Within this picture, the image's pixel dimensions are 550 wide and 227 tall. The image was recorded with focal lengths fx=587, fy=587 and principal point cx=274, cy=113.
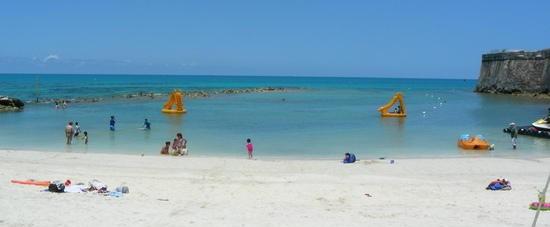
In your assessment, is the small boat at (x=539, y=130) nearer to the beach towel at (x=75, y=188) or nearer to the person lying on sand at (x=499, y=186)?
the person lying on sand at (x=499, y=186)

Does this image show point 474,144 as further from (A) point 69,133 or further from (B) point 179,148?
(A) point 69,133

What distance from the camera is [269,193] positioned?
45.0 ft

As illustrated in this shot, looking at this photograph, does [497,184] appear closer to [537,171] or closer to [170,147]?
[537,171]

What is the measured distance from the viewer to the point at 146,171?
16750 millimetres

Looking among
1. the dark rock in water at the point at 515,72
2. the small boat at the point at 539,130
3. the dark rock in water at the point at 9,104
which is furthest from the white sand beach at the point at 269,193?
the dark rock in water at the point at 515,72

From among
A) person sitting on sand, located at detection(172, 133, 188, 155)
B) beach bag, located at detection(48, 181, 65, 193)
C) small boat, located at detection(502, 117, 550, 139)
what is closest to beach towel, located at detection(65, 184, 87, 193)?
beach bag, located at detection(48, 181, 65, 193)

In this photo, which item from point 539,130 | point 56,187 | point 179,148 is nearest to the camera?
point 56,187

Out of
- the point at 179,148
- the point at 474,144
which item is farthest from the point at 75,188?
the point at 474,144

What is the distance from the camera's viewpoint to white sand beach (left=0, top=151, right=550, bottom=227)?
36.1ft

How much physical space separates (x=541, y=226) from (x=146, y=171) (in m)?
10.5

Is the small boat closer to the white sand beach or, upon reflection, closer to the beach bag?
the white sand beach

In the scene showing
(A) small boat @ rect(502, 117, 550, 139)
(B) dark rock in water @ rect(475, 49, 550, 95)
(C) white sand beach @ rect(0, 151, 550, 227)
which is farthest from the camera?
(B) dark rock in water @ rect(475, 49, 550, 95)

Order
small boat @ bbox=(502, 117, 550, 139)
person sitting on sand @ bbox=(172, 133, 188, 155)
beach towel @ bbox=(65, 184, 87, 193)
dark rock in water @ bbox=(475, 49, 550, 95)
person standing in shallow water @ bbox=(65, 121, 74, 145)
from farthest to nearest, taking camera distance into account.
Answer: dark rock in water @ bbox=(475, 49, 550, 95)
small boat @ bbox=(502, 117, 550, 139)
person standing in shallow water @ bbox=(65, 121, 74, 145)
person sitting on sand @ bbox=(172, 133, 188, 155)
beach towel @ bbox=(65, 184, 87, 193)

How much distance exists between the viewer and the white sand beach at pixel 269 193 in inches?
433
